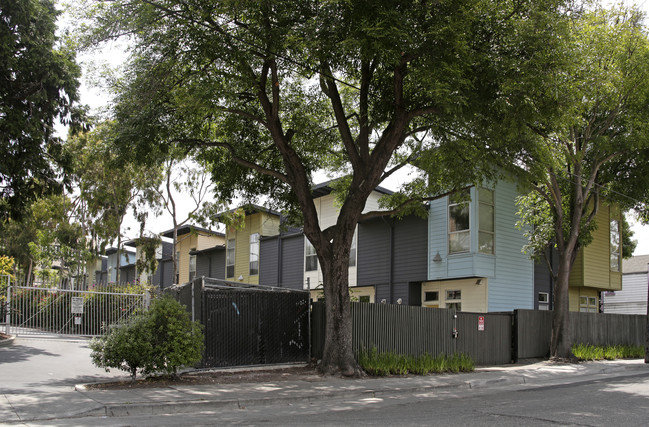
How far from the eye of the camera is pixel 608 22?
19047 millimetres

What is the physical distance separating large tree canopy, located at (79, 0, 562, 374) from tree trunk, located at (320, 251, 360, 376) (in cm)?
3

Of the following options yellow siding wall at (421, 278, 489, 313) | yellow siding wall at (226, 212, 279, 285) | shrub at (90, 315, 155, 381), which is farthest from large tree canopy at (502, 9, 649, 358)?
yellow siding wall at (226, 212, 279, 285)

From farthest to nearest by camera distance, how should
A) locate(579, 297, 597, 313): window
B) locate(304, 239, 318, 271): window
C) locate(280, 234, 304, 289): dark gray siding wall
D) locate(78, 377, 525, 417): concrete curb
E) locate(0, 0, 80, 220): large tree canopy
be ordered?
locate(280, 234, 304, 289): dark gray siding wall < locate(304, 239, 318, 271): window < locate(579, 297, 597, 313): window < locate(0, 0, 80, 220): large tree canopy < locate(78, 377, 525, 417): concrete curb

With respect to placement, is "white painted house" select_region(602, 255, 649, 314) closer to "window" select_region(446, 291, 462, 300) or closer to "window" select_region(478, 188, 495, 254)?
"window" select_region(446, 291, 462, 300)

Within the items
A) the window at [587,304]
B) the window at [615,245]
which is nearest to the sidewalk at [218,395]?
the window at [587,304]

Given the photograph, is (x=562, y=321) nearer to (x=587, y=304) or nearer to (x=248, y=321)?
(x=587, y=304)

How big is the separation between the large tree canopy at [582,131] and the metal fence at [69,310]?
53.1 feet

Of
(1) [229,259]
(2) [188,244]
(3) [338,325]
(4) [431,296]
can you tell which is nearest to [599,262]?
(4) [431,296]

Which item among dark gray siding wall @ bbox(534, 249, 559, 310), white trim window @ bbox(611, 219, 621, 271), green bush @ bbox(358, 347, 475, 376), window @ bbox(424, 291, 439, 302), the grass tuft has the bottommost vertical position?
the grass tuft

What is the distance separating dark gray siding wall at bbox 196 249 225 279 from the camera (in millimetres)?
36969

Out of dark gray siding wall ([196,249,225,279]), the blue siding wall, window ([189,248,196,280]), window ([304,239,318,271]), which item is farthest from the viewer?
window ([189,248,196,280])

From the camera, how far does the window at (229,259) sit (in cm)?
3547

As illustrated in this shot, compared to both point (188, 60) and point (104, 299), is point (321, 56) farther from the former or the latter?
point (104, 299)

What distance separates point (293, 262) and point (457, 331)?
14.2 meters
